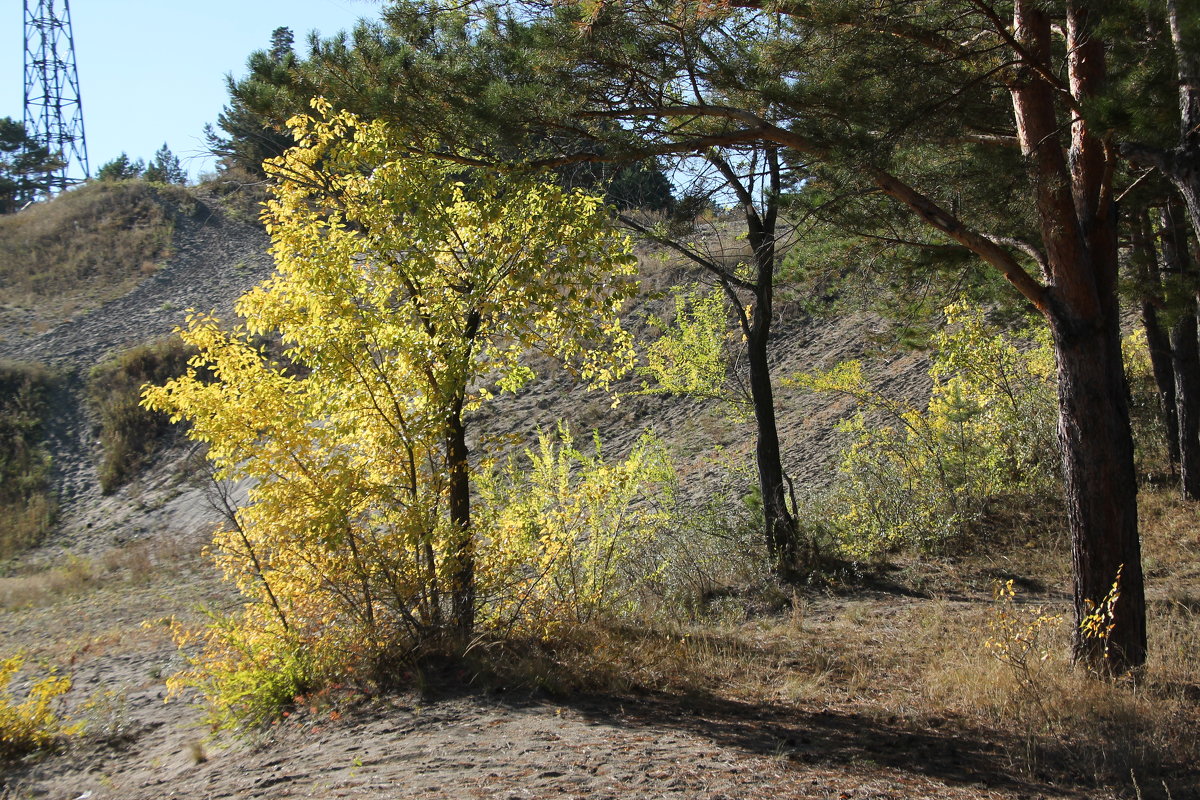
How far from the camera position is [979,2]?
5.65 meters

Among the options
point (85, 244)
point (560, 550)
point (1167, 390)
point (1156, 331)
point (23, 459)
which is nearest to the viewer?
point (560, 550)

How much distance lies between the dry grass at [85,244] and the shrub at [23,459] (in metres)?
5.11

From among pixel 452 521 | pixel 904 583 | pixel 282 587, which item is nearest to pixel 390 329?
pixel 452 521

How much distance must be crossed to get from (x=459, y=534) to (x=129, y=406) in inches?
1130

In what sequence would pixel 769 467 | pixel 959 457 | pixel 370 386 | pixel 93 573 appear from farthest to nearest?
pixel 93 573
pixel 959 457
pixel 769 467
pixel 370 386

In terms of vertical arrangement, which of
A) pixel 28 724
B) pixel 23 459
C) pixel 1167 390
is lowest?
pixel 28 724

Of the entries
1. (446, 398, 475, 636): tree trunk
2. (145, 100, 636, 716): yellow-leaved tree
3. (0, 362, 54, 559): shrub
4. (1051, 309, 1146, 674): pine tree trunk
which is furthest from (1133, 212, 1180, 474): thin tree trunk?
(0, 362, 54, 559): shrub

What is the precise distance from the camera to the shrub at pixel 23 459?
26.5 metres

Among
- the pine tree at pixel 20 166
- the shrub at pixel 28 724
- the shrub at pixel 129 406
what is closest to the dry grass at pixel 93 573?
the shrub at pixel 129 406

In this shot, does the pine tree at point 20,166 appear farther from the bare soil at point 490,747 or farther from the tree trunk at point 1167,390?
the tree trunk at point 1167,390

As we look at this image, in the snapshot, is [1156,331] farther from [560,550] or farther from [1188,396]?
[560,550]

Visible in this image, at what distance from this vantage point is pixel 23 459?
97.3 ft

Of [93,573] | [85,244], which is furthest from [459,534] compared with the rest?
[85,244]

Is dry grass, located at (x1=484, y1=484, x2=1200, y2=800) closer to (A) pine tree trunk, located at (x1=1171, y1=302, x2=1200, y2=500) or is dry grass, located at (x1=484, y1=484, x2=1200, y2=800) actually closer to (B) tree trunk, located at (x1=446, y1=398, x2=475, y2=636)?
(B) tree trunk, located at (x1=446, y1=398, x2=475, y2=636)
